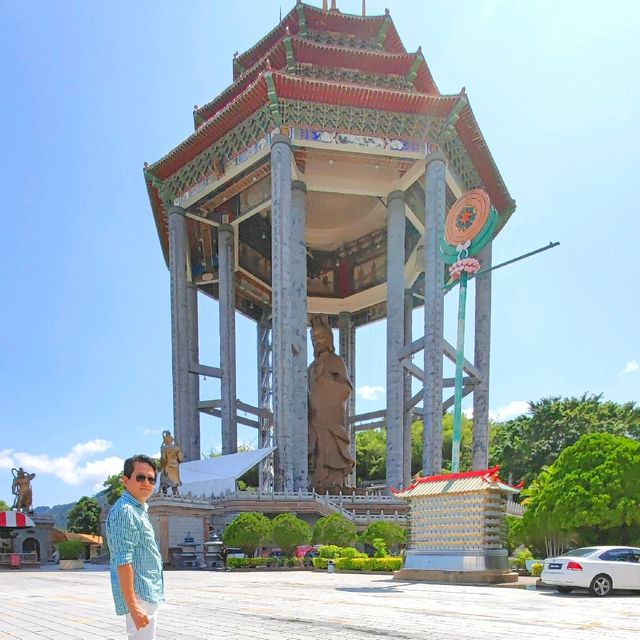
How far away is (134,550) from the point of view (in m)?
3.80

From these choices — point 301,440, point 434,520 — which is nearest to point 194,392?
point 301,440

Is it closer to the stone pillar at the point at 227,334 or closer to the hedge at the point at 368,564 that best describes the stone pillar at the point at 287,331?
the stone pillar at the point at 227,334

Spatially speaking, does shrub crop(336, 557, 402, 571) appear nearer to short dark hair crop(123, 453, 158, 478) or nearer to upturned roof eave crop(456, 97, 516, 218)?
short dark hair crop(123, 453, 158, 478)

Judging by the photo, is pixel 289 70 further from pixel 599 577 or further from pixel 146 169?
pixel 599 577

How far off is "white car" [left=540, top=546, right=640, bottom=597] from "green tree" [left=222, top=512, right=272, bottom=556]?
494 inches

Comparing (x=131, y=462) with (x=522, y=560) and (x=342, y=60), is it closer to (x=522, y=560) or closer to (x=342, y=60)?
(x=522, y=560)

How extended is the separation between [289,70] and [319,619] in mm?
35624

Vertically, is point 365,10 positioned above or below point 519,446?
above

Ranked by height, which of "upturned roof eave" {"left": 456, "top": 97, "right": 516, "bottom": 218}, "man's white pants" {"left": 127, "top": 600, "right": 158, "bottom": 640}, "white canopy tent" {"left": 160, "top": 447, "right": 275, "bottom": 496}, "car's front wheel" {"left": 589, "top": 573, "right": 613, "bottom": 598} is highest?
"upturned roof eave" {"left": 456, "top": 97, "right": 516, "bottom": 218}

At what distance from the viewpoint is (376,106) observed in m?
35.9

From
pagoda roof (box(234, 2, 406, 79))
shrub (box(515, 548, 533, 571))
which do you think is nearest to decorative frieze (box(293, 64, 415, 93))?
pagoda roof (box(234, 2, 406, 79))

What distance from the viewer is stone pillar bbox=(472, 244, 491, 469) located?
4075cm

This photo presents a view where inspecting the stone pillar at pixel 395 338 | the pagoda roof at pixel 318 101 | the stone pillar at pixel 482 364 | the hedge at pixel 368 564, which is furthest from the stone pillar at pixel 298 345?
the stone pillar at pixel 482 364

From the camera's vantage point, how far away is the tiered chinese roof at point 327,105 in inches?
1389
